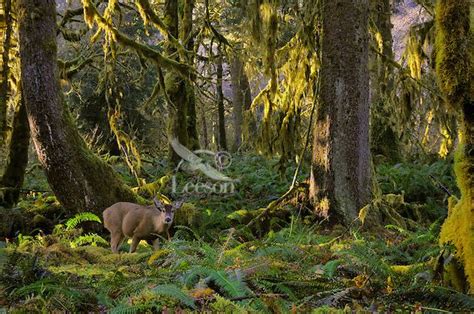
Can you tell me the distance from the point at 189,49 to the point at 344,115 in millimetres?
8398

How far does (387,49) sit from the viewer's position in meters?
12.8

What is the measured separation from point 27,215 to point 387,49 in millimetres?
8804

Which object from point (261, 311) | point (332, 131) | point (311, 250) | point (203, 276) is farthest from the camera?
point (332, 131)

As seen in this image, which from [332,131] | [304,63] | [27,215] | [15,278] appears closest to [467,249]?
[15,278]

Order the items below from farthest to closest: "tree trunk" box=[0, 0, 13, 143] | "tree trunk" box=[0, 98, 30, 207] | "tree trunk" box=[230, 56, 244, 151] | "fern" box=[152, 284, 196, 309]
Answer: "tree trunk" box=[230, 56, 244, 151]
"tree trunk" box=[0, 98, 30, 207]
"tree trunk" box=[0, 0, 13, 143]
"fern" box=[152, 284, 196, 309]

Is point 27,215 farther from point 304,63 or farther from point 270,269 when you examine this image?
point 270,269

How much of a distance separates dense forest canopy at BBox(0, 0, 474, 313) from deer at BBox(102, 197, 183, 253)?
0.08 feet

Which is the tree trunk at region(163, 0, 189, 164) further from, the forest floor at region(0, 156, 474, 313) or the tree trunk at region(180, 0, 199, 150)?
the forest floor at region(0, 156, 474, 313)

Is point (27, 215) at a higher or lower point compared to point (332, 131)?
lower

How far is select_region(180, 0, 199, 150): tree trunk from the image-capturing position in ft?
45.0

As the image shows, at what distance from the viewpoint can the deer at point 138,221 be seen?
7.36m

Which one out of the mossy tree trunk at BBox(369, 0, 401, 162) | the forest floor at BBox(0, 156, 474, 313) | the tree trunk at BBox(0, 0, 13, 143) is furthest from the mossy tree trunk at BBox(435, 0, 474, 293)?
the mossy tree trunk at BBox(369, 0, 401, 162)

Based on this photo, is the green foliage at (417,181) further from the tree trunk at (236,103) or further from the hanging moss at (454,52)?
the tree trunk at (236,103)

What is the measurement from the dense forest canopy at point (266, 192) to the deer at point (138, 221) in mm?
25
